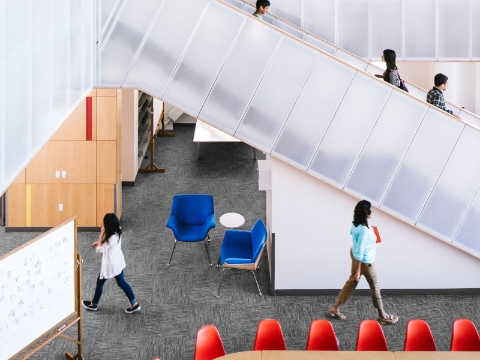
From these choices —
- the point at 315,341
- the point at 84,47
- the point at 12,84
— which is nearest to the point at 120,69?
the point at 84,47

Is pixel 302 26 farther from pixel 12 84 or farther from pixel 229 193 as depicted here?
pixel 12 84

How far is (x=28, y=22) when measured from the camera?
6.29m

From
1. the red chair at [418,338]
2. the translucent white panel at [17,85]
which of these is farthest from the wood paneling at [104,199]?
the red chair at [418,338]

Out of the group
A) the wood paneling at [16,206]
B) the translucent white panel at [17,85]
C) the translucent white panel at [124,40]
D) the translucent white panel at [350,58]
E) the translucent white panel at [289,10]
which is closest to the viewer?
the translucent white panel at [17,85]

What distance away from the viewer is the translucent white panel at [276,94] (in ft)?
29.2

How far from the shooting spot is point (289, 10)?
12805mm

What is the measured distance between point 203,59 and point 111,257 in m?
2.73

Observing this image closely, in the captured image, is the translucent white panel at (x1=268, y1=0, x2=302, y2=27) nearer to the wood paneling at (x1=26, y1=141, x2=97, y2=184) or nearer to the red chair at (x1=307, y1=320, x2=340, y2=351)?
the wood paneling at (x1=26, y1=141, x2=97, y2=184)

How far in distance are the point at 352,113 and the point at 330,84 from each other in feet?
1.50

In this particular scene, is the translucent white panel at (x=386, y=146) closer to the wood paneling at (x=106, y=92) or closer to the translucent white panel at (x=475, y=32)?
the wood paneling at (x=106, y=92)

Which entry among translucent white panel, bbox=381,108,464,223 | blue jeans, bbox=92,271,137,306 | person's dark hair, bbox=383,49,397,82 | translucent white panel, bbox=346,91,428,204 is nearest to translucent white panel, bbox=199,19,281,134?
person's dark hair, bbox=383,49,397,82

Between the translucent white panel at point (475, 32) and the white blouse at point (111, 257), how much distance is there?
767 centimetres

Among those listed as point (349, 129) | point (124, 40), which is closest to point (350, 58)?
point (349, 129)

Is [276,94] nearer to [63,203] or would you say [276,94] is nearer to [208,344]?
[208,344]
